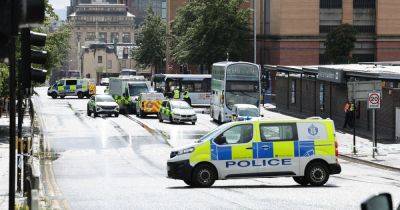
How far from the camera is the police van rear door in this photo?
889 inches

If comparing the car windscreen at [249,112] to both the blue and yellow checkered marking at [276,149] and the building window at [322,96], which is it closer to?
the building window at [322,96]

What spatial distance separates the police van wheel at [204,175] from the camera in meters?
22.6

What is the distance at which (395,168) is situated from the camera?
3000cm

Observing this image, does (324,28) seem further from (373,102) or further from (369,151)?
(373,102)

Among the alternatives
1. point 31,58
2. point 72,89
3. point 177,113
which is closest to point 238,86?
point 177,113

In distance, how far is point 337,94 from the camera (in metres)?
54.6

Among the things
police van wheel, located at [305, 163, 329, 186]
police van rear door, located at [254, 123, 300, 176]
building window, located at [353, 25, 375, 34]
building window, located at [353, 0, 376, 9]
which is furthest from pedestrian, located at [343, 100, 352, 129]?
building window, located at [353, 0, 376, 9]

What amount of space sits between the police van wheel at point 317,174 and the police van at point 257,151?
5.7 inches

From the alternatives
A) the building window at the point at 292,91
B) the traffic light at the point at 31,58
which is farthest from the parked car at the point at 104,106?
the traffic light at the point at 31,58

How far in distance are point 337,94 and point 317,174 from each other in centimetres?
3225

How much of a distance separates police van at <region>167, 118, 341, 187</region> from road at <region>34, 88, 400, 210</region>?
47 cm

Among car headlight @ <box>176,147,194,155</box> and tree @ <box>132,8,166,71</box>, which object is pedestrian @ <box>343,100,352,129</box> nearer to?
car headlight @ <box>176,147,194,155</box>

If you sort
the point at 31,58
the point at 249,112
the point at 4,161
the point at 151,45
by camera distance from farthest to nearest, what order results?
the point at 151,45
the point at 249,112
the point at 4,161
the point at 31,58

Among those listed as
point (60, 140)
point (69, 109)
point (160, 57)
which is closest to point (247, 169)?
point (60, 140)
